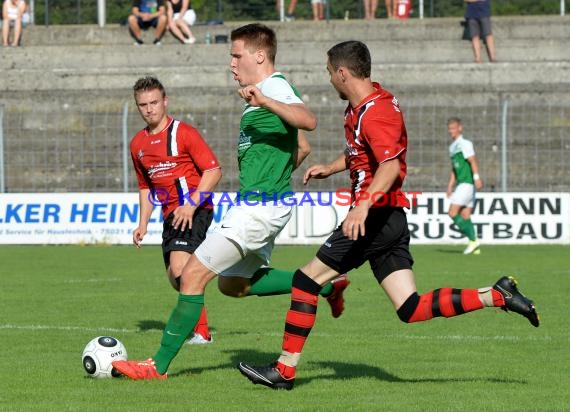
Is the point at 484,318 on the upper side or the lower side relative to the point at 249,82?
lower

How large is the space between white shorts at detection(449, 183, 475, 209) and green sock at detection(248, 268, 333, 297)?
442 inches

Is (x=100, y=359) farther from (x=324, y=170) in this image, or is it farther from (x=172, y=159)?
(x=172, y=159)

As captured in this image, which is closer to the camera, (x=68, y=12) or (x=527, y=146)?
(x=527, y=146)

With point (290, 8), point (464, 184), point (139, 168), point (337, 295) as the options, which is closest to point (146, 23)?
point (290, 8)

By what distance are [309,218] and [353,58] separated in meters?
14.4

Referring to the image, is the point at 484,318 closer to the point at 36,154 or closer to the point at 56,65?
the point at 36,154

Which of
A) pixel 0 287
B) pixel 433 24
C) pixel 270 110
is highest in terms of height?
pixel 433 24

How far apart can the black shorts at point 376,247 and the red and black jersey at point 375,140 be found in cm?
9

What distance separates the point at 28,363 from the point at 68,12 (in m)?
23.7

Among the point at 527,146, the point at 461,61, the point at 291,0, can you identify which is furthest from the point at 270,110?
the point at 291,0

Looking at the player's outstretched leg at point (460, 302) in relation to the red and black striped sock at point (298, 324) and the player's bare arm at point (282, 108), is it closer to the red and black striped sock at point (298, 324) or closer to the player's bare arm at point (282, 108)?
the red and black striped sock at point (298, 324)

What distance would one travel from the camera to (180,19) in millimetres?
29031

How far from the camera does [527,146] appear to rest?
23.1 metres

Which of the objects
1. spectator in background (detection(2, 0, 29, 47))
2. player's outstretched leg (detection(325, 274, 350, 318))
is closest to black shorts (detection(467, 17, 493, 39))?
spectator in background (detection(2, 0, 29, 47))
